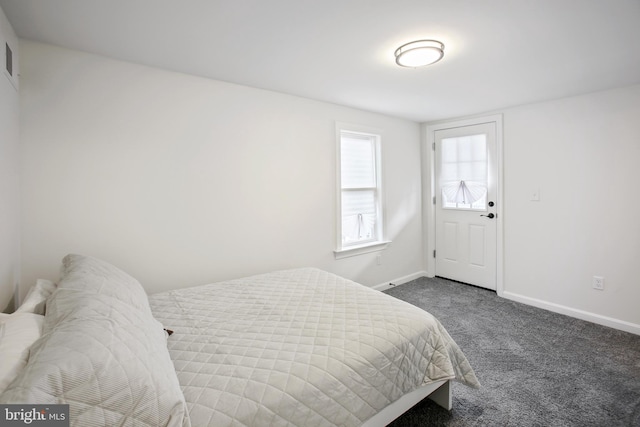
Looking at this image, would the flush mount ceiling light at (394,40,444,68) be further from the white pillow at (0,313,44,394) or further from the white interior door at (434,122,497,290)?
the white pillow at (0,313,44,394)

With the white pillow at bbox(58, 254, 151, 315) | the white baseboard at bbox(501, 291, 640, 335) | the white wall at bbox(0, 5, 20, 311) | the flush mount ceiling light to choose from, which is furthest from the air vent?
the white baseboard at bbox(501, 291, 640, 335)

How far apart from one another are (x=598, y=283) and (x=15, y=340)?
424cm

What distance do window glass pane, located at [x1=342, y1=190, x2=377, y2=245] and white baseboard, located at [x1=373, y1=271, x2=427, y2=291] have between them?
0.62 metres

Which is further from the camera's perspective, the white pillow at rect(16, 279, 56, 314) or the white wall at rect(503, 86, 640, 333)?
the white wall at rect(503, 86, 640, 333)

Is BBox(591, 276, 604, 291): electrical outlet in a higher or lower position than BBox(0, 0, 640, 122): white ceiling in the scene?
lower

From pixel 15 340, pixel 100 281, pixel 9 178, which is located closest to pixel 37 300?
pixel 100 281

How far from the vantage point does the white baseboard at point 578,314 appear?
9.23 feet

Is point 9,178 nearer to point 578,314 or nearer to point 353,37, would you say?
point 353,37

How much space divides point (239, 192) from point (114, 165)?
0.94 metres

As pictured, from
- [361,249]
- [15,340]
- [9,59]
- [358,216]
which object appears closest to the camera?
[15,340]

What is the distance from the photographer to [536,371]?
2.20 metres

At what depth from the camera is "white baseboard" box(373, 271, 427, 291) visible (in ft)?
12.8

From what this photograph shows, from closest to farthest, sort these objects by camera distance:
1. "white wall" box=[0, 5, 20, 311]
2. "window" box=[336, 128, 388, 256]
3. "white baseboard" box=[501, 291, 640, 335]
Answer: "white wall" box=[0, 5, 20, 311] → "white baseboard" box=[501, 291, 640, 335] → "window" box=[336, 128, 388, 256]

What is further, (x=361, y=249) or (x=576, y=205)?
(x=361, y=249)
